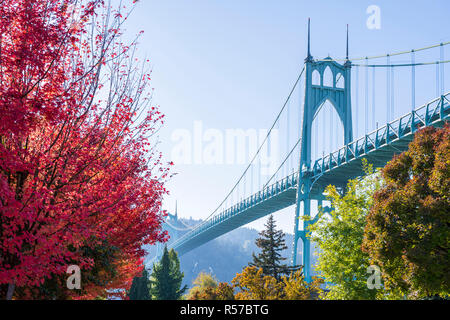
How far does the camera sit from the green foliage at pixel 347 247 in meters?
23.1

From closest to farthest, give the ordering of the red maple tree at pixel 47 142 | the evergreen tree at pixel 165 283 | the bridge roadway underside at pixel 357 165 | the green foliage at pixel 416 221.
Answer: the red maple tree at pixel 47 142, the green foliage at pixel 416 221, the bridge roadway underside at pixel 357 165, the evergreen tree at pixel 165 283

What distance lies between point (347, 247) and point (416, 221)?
7409 mm

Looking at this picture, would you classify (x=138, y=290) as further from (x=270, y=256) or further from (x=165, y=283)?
(x=270, y=256)

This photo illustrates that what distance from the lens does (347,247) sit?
79.4 ft

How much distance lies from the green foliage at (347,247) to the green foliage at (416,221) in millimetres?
4465

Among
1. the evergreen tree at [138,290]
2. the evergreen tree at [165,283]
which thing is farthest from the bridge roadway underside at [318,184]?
the evergreen tree at [138,290]

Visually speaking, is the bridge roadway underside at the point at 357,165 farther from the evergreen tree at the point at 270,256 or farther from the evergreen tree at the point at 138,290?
the evergreen tree at the point at 138,290

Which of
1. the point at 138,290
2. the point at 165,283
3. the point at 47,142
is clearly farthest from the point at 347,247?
the point at 165,283

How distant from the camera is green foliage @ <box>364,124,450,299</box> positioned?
16.6m

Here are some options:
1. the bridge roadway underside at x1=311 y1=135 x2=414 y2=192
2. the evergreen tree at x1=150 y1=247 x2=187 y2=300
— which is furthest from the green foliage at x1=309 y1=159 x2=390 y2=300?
the evergreen tree at x1=150 y1=247 x2=187 y2=300

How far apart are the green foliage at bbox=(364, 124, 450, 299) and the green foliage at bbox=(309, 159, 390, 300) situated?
4.46m

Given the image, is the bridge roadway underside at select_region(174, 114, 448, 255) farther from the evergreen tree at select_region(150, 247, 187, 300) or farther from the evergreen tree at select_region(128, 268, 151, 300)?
the evergreen tree at select_region(128, 268, 151, 300)

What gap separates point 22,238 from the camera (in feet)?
32.7
